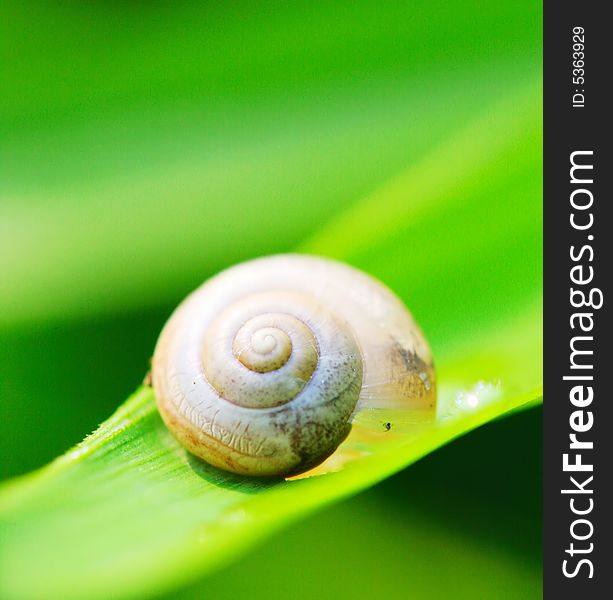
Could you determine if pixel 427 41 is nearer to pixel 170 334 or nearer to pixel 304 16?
pixel 304 16

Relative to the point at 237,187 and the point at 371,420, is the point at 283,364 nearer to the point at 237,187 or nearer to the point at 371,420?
the point at 371,420

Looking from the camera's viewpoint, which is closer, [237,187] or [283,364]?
[283,364]

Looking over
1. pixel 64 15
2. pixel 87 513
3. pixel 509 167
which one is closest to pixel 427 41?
pixel 509 167

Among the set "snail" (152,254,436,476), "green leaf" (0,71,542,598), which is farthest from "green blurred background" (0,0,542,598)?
"snail" (152,254,436,476)

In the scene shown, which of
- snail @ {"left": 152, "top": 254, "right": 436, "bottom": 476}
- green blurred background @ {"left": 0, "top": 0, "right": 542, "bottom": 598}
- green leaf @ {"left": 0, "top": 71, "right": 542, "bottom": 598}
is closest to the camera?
green leaf @ {"left": 0, "top": 71, "right": 542, "bottom": 598}

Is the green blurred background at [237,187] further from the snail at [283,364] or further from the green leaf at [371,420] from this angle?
the snail at [283,364]

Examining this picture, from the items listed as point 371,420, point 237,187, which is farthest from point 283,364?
point 237,187

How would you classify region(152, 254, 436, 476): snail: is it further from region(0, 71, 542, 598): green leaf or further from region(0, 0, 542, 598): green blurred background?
region(0, 0, 542, 598): green blurred background
